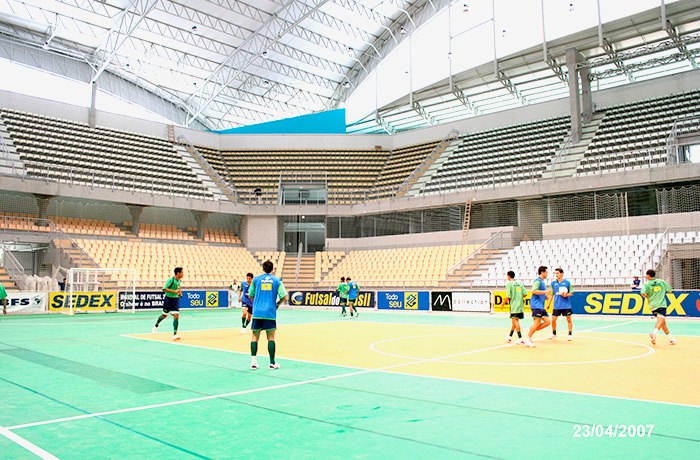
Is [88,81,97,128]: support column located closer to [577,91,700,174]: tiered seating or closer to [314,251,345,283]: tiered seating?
[314,251,345,283]: tiered seating

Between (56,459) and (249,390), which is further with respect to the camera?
(249,390)

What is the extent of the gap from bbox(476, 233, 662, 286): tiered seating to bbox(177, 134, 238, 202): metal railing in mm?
23644

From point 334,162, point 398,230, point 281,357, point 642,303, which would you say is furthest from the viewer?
point 334,162

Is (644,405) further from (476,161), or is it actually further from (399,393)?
(476,161)

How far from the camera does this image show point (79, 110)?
4481 centimetres

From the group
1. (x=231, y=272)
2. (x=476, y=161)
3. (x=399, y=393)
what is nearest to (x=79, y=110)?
(x=231, y=272)

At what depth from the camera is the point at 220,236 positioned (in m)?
47.0

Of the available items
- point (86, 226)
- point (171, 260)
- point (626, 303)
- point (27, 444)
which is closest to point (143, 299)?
point (171, 260)

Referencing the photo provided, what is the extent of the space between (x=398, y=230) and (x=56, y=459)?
1554 inches

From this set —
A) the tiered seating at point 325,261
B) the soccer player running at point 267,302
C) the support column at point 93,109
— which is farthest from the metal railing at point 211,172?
the soccer player running at point 267,302

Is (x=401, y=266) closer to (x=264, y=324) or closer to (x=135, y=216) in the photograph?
(x=135, y=216)

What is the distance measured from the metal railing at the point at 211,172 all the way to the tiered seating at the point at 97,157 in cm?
181

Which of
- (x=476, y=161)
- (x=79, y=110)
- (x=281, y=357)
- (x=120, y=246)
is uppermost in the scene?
(x=79, y=110)
